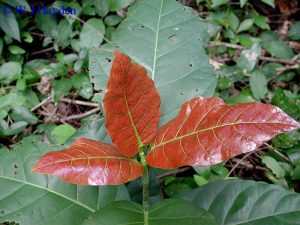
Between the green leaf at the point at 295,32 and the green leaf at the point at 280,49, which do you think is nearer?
the green leaf at the point at 280,49

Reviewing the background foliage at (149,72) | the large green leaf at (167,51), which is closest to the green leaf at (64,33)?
the background foliage at (149,72)

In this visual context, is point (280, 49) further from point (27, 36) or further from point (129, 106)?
point (129, 106)

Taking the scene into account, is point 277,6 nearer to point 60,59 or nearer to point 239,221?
point 60,59

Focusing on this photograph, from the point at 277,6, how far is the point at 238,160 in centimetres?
156

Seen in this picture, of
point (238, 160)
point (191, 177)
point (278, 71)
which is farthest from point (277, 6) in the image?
point (191, 177)

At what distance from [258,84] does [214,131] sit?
61.3 inches

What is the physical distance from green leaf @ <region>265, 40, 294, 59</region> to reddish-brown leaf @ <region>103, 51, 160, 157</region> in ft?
6.08

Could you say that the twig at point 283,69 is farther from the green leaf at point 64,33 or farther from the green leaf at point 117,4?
the green leaf at point 64,33

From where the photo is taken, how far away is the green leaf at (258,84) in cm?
232

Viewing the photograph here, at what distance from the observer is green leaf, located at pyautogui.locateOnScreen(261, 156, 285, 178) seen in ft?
6.13

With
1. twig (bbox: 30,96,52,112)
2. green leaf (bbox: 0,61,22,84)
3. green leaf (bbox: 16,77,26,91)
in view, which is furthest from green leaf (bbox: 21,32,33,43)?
twig (bbox: 30,96,52,112)

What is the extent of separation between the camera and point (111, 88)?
0.86 m

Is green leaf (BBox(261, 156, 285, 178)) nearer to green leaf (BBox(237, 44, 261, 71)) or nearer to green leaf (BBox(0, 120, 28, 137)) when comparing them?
green leaf (BBox(237, 44, 261, 71))

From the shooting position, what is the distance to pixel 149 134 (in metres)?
1.05
